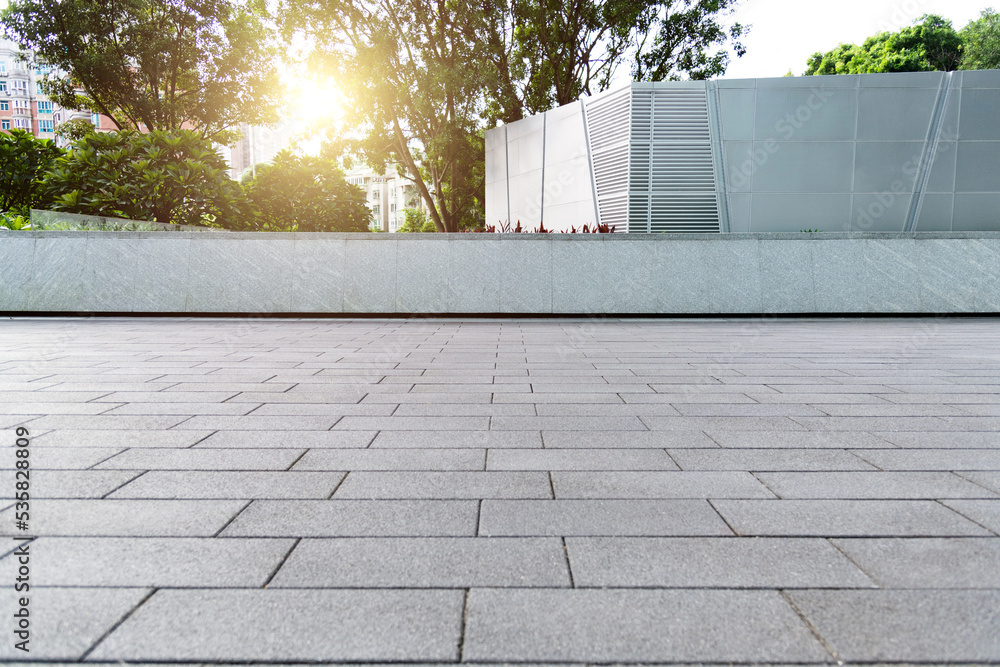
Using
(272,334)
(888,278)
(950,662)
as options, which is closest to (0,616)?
(950,662)

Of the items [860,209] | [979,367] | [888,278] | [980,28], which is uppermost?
[980,28]

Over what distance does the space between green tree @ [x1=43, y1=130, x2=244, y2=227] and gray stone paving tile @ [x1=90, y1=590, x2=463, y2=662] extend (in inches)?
557

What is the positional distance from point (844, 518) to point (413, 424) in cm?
263

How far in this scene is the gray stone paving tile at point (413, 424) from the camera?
4.29 m

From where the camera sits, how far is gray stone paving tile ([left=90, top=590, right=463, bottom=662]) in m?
1.79

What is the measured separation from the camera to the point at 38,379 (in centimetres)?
580

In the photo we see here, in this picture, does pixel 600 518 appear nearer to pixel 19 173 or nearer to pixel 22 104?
pixel 19 173

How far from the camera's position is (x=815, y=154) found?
1678 cm

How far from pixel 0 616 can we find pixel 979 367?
26.7 ft

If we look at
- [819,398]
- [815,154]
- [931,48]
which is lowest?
[819,398]

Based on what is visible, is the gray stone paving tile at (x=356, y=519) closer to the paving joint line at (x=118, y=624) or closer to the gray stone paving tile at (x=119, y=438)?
the paving joint line at (x=118, y=624)

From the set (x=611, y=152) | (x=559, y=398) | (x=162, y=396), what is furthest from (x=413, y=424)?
(x=611, y=152)

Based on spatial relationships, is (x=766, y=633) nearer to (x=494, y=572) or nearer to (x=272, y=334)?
(x=494, y=572)

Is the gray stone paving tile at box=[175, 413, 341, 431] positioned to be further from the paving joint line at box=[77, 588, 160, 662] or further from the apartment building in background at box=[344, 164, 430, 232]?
the apartment building in background at box=[344, 164, 430, 232]
